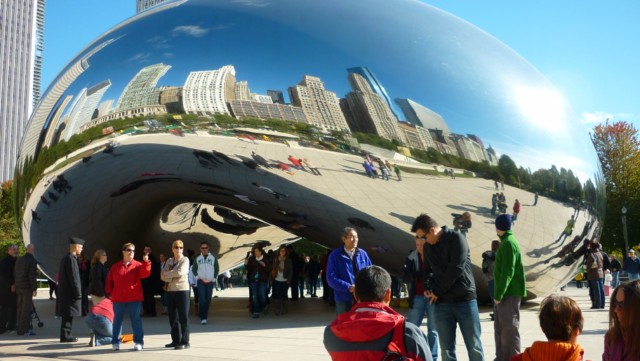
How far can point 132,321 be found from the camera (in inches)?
280

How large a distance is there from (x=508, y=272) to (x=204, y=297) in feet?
19.6

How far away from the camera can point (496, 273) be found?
4840mm

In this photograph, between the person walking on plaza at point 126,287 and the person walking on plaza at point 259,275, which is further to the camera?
the person walking on plaza at point 259,275

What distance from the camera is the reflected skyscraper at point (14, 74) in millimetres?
113875

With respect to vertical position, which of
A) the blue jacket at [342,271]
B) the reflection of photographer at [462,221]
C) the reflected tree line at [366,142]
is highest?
the reflected tree line at [366,142]

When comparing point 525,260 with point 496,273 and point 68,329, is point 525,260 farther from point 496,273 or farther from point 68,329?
point 68,329

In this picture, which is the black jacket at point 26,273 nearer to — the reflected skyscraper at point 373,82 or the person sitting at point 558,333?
the reflected skyscraper at point 373,82

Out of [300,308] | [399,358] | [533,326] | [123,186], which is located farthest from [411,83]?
[300,308]

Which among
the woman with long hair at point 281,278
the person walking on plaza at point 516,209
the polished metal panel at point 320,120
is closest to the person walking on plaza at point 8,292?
the polished metal panel at point 320,120

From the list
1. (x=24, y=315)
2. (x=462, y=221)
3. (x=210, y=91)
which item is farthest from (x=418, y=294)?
(x=24, y=315)

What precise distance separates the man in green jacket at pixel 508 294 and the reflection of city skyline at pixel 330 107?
2.95m

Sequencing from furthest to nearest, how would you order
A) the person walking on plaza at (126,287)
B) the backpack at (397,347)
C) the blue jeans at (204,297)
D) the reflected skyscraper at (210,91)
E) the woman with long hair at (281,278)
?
the woman with long hair at (281,278), the blue jeans at (204,297), the reflected skyscraper at (210,91), the person walking on plaza at (126,287), the backpack at (397,347)

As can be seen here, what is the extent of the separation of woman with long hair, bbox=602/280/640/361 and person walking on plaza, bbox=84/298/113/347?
6.28m

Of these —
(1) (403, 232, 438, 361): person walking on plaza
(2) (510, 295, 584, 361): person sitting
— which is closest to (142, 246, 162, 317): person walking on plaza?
(1) (403, 232, 438, 361): person walking on plaza
